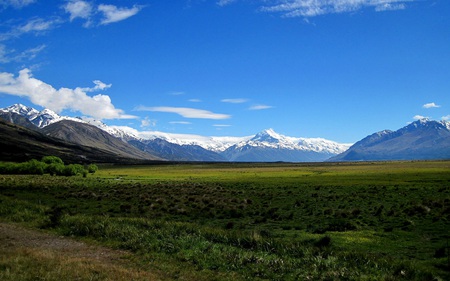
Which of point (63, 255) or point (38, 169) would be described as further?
point (38, 169)

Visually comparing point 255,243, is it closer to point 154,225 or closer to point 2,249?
point 154,225

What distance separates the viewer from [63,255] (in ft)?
56.0

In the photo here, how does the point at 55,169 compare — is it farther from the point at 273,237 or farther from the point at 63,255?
the point at 63,255

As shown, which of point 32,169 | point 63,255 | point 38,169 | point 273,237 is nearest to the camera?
point 63,255

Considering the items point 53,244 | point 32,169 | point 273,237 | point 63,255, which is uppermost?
point 32,169

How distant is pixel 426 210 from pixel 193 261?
2500cm

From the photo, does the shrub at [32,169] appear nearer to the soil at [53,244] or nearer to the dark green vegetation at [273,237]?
the dark green vegetation at [273,237]

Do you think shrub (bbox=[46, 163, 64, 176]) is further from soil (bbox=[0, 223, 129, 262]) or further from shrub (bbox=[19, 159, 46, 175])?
soil (bbox=[0, 223, 129, 262])

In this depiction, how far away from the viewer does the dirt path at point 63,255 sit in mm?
14133

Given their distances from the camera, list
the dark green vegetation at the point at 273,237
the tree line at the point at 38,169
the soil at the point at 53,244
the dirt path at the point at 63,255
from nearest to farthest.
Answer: the dirt path at the point at 63,255 → the dark green vegetation at the point at 273,237 → the soil at the point at 53,244 → the tree line at the point at 38,169

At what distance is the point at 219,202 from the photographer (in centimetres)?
4431

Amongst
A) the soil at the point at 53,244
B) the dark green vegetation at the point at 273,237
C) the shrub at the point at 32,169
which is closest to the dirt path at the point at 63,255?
the soil at the point at 53,244

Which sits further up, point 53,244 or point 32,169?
point 32,169

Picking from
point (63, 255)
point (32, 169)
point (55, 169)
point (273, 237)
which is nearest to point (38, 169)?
point (32, 169)
